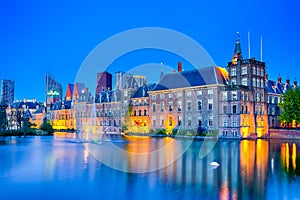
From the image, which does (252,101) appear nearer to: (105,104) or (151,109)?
(151,109)

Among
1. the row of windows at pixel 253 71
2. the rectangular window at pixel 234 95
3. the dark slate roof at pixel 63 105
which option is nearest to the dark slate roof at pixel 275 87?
the row of windows at pixel 253 71

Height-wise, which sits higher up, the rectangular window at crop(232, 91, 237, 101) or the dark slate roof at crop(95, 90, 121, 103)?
the dark slate roof at crop(95, 90, 121, 103)

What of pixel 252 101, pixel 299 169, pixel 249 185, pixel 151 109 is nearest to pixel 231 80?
A: pixel 252 101

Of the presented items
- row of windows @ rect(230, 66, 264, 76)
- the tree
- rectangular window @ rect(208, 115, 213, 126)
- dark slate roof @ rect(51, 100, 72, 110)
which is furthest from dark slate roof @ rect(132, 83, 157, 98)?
dark slate roof @ rect(51, 100, 72, 110)

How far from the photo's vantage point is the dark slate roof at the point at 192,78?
76562mm

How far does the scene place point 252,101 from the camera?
7506cm

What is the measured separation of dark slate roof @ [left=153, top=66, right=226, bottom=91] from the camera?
76.6 m

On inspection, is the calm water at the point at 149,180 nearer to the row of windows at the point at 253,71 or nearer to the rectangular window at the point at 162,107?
the row of windows at the point at 253,71

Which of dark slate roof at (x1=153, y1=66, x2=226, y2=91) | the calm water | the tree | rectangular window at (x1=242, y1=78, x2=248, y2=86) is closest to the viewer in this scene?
the calm water

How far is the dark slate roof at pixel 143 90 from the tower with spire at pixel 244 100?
1112 inches

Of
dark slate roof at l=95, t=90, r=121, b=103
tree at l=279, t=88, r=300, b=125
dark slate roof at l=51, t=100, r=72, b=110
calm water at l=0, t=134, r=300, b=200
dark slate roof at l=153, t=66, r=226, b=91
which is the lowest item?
calm water at l=0, t=134, r=300, b=200

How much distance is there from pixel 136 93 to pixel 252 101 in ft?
130

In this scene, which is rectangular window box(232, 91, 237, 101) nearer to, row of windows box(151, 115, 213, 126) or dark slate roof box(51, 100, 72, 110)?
row of windows box(151, 115, 213, 126)

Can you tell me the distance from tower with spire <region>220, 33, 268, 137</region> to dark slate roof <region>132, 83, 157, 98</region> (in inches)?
1112
